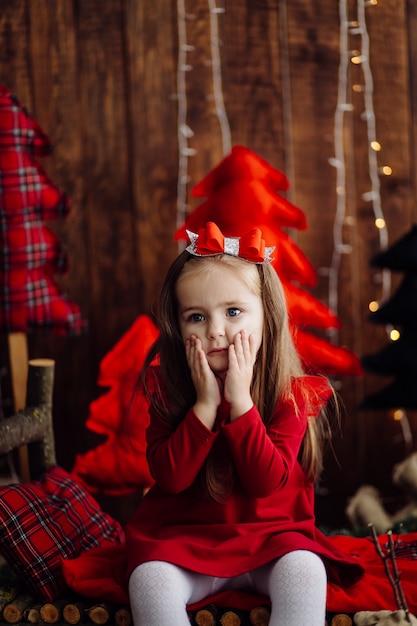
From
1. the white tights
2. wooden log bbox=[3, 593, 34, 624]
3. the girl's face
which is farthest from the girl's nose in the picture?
wooden log bbox=[3, 593, 34, 624]

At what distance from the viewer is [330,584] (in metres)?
1.72

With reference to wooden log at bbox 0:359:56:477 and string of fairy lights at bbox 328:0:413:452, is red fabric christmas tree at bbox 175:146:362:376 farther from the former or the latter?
wooden log at bbox 0:359:56:477

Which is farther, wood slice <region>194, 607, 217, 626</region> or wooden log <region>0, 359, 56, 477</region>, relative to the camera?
wooden log <region>0, 359, 56, 477</region>

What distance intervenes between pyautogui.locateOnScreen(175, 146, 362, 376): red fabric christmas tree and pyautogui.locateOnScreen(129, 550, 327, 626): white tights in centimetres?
89

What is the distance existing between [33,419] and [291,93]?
1294 millimetres

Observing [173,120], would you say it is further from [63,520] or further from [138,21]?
[63,520]

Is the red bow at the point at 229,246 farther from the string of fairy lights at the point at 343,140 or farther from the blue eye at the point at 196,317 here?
the string of fairy lights at the point at 343,140

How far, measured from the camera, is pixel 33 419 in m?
2.14

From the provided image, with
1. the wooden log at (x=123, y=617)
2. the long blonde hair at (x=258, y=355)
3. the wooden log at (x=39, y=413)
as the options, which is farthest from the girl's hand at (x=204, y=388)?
the wooden log at (x=39, y=413)

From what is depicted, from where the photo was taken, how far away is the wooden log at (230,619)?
1627mm

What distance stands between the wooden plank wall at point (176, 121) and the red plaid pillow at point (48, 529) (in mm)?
768

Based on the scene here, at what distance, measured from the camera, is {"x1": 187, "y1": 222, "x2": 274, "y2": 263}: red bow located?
172 centimetres

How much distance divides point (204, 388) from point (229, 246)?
0.96ft

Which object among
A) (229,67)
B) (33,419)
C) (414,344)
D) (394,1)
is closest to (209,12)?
(229,67)
